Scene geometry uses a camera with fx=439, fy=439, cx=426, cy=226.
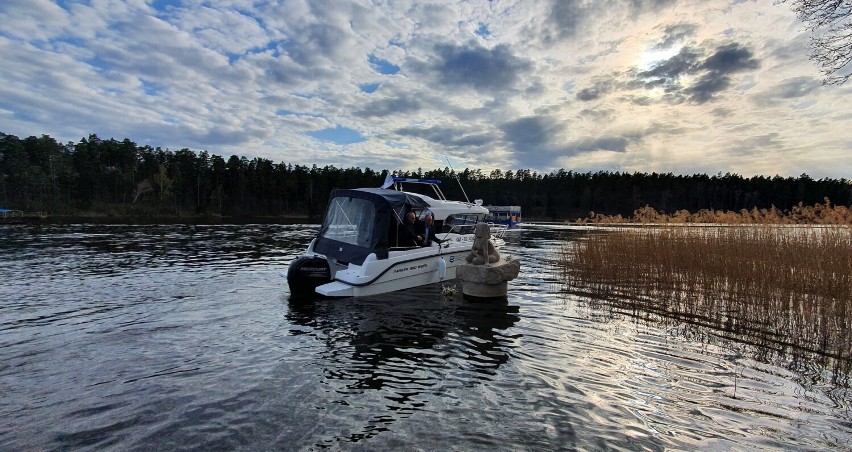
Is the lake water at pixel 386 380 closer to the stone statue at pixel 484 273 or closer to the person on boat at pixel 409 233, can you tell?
the stone statue at pixel 484 273

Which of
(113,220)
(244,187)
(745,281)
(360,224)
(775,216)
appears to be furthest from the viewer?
(244,187)

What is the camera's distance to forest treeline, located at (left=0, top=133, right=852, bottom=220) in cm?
8469

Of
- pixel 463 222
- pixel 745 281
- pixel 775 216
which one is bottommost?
pixel 745 281

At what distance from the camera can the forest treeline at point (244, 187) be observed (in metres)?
84.7

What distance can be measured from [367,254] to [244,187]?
98610 millimetres

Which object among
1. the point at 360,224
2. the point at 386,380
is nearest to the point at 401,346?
the point at 386,380

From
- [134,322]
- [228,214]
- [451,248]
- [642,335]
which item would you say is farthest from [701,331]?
[228,214]

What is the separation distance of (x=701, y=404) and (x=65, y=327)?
10.8 meters

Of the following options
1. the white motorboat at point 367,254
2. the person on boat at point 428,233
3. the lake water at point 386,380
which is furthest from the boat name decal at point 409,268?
the lake water at point 386,380

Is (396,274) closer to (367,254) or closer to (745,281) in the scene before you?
(367,254)

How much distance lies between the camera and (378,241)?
11.9 m

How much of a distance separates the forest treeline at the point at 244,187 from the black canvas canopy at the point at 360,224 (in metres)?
75.5

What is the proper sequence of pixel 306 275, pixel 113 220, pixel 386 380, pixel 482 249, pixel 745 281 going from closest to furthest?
pixel 386 380 → pixel 306 275 → pixel 482 249 → pixel 745 281 → pixel 113 220

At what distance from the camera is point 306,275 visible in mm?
11719
